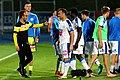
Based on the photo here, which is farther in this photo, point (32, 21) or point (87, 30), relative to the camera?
point (32, 21)

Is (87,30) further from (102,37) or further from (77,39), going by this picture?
(77,39)


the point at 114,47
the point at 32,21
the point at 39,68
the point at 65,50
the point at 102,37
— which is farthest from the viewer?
the point at 39,68

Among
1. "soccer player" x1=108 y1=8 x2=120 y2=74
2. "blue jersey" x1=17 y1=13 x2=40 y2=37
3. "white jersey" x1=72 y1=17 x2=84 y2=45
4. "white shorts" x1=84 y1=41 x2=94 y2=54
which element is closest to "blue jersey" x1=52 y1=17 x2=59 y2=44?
"white jersey" x1=72 y1=17 x2=84 y2=45

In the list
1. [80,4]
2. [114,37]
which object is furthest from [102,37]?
[80,4]

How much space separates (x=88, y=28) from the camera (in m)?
12.5

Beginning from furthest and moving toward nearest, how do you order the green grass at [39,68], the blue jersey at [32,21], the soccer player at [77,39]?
the blue jersey at [32,21]
the green grass at [39,68]
the soccer player at [77,39]

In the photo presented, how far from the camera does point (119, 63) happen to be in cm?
1355

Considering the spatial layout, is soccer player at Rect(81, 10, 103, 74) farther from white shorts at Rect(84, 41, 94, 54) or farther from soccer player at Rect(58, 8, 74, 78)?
soccer player at Rect(58, 8, 74, 78)

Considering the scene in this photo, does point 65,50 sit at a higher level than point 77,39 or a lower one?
lower

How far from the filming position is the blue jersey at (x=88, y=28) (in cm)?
1242

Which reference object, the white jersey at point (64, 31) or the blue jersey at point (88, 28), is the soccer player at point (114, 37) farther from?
the white jersey at point (64, 31)

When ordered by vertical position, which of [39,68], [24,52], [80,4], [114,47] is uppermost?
[80,4]

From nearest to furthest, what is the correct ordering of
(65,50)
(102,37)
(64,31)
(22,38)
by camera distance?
(65,50)
(64,31)
(102,37)
(22,38)

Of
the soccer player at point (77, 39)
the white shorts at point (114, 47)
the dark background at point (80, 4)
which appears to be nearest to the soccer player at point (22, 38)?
the soccer player at point (77, 39)
